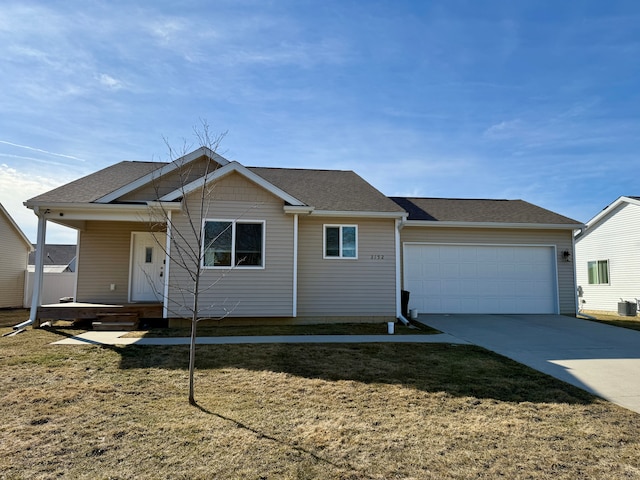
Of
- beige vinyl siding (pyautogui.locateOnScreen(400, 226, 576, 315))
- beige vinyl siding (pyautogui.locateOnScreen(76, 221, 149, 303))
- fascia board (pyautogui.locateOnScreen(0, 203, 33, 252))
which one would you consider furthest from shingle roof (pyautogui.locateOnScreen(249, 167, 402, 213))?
fascia board (pyautogui.locateOnScreen(0, 203, 33, 252))

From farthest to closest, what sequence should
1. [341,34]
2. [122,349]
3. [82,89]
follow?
[82,89], [341,34], [122,349]

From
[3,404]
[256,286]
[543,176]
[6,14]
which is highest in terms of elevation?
[6,14]

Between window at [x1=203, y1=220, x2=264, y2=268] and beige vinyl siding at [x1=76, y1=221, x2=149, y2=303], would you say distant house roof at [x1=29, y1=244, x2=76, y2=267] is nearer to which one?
beige vinyl siding at [x1=76, y1=221, x2=149, y2=303]

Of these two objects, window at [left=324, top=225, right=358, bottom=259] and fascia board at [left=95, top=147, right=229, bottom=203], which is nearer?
fascia board at [left=95, top=147, right=229, bottom=203]

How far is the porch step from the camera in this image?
10.8 metres

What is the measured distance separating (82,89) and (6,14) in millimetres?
2403

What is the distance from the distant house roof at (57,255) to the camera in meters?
27.1

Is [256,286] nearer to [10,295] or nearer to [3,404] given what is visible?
[3,404]

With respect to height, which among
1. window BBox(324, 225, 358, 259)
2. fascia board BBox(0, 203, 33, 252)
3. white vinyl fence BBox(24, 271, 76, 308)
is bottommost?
white vinyl fence BBox(24, 271, 76, 308)

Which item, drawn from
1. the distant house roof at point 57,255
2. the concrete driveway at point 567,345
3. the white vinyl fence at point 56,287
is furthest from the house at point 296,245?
the distant house roof at point 57,255

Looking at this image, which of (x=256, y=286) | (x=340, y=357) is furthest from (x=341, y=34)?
(x=340, y=357)

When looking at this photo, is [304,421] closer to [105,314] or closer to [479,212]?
[105,314]

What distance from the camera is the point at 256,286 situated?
36.6 ft

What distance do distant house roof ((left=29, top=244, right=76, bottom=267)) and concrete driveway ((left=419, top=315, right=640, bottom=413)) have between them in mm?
26005
